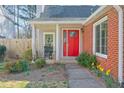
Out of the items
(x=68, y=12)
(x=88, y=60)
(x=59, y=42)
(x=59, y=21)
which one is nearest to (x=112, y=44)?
(x=88, y=60)

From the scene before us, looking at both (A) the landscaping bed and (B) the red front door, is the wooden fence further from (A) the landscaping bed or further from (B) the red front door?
(A) the landscaping bed

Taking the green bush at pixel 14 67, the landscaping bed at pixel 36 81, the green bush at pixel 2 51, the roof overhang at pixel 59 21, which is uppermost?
the roof overhang at pixel 59 21

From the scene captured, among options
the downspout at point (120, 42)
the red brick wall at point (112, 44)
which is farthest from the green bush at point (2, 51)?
the downspout at point (120, 42)

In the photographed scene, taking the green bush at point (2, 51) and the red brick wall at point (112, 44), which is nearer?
the red brick wall at point (112, 44)

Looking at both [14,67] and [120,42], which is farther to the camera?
[14,67]

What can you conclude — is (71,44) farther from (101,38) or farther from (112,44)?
(112,44)

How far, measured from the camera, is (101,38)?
515 inches

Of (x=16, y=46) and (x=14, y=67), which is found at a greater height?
(x=16, y=46)

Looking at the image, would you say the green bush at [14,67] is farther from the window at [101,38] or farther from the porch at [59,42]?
the window at [101,38]

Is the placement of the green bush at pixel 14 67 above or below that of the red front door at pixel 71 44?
below

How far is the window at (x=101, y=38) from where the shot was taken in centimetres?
1223

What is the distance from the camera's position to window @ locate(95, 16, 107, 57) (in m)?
12.2

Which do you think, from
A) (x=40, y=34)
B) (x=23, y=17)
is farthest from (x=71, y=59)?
(x=23, y=17)
